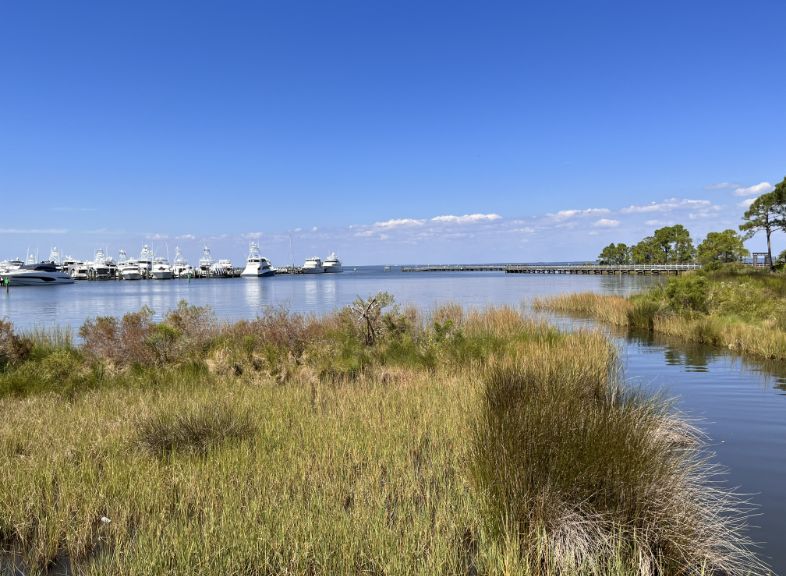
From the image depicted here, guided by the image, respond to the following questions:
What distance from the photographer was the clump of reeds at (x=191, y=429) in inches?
243

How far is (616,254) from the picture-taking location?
426 ft

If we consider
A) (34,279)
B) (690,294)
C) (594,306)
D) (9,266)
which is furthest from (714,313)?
(9,266)

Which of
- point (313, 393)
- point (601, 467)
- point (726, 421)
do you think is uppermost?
point (601, 467)

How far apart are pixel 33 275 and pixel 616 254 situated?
138m

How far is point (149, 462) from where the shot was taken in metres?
5.55

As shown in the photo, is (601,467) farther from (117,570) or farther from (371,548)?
(117,570)

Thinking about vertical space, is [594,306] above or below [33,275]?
below

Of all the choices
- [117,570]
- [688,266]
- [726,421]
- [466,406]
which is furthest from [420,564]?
[688,266]

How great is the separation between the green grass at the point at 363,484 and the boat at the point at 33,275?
107 meters

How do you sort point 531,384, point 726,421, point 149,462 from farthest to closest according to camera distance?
point 726,421 < point 531,384 < point 149,462

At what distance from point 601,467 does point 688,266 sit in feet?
300

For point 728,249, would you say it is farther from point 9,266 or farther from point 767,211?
point 9,266

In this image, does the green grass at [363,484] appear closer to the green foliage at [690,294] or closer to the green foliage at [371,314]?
the green foliage at [371,314]

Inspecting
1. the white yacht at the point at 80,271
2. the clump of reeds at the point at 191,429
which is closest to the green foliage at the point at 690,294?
the clump of reeds at the point at 191,429
